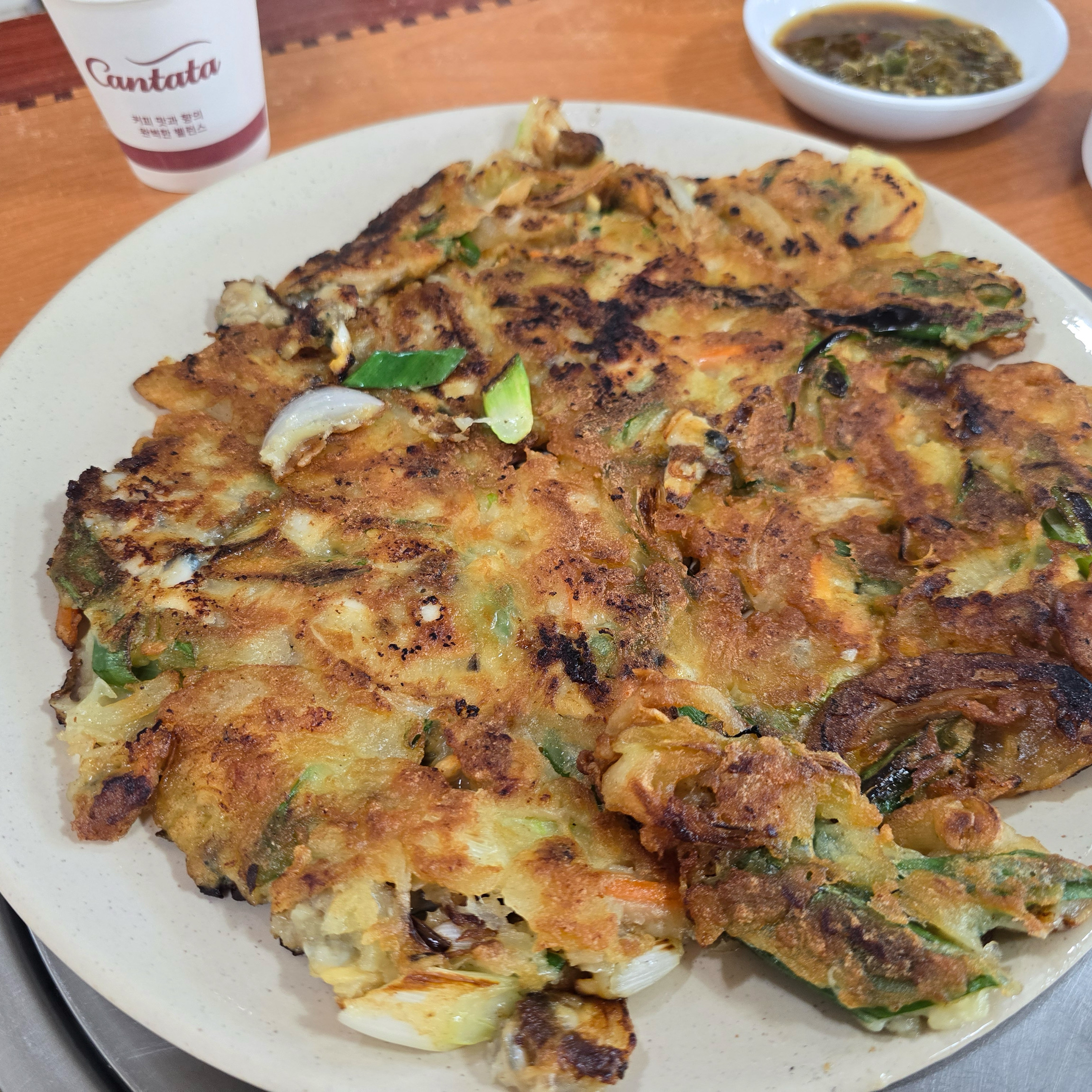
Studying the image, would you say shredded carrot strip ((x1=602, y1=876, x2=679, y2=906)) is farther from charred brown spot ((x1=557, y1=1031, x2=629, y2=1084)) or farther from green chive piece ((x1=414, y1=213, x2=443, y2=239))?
green chive piece ((x1=414, y1=213, x2=443, y2=239))

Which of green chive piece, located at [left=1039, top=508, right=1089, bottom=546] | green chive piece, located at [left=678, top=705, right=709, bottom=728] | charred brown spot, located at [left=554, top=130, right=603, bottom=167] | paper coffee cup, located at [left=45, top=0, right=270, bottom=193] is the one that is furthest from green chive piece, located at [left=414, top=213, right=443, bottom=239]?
green chive piece, located at [left=1039, top=508, right=1089, bottom=546]

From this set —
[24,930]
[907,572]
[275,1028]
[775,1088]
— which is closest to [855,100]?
[907,572]

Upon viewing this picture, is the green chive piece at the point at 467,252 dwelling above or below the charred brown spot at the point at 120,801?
above

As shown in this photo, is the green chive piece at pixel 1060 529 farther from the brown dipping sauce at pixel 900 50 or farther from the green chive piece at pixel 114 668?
the brown dipping sauce at pixel 900 50

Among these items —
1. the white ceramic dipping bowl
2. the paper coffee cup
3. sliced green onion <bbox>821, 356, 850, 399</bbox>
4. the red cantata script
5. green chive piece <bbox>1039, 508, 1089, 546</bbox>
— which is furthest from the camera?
Answer: the white ceramic dipping bowl

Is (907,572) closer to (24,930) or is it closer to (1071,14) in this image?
(24,930)

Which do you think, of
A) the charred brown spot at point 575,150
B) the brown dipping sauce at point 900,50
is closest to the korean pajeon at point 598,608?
the charred brown spot at point 575,150
